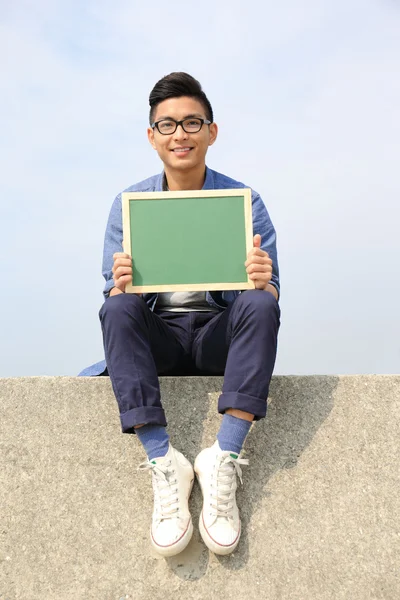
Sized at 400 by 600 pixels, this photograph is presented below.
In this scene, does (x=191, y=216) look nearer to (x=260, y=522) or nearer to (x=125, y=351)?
(x=125, y=351)

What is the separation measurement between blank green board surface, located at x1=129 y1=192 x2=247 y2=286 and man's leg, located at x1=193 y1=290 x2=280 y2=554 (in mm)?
204

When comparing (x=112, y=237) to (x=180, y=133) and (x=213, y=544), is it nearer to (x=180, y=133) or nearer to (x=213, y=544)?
(x=180, y=133)

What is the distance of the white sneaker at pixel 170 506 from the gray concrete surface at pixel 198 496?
0.15 m

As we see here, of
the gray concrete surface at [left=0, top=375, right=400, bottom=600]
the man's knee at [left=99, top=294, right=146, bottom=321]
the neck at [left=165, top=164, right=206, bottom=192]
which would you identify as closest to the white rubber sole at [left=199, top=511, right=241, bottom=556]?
the gray concrete surface at [left=0, top=375, right=400, bottom=600]

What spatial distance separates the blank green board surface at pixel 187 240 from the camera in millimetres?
2510

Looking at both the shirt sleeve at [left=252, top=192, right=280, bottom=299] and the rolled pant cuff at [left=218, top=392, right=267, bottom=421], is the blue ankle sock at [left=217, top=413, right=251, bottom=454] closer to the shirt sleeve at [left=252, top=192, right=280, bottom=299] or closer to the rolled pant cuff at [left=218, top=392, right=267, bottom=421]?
the rolled pant cuff at [left=218, top=392, right=267, bottom=421]

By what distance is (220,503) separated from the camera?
2.29 m

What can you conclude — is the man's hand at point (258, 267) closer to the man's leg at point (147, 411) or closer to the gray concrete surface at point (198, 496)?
the man's leg at point (147, 411)

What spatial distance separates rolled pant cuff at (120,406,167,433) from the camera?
2260 millimetres

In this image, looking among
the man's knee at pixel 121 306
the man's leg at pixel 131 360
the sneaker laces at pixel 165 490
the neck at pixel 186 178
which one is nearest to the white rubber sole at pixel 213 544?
the sneaker laces at pixel 165 490

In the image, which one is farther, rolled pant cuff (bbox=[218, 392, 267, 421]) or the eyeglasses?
the eyeglasses

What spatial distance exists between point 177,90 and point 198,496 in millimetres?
1774

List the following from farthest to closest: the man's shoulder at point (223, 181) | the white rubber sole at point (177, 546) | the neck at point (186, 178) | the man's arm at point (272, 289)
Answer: the man's shoulder at point (223, 181) < the neck at point (186, 178) < the man's arm at point (272, 289) < the white rubber sole at point (177, 546)

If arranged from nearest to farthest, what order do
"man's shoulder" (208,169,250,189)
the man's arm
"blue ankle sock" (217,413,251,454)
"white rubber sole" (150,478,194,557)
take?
"white rubber sole" (150,478,194,557) → "blue ankle sock" (217,413,251,454) → the man's arm → "man's shoulder" (208,169,250,189)
